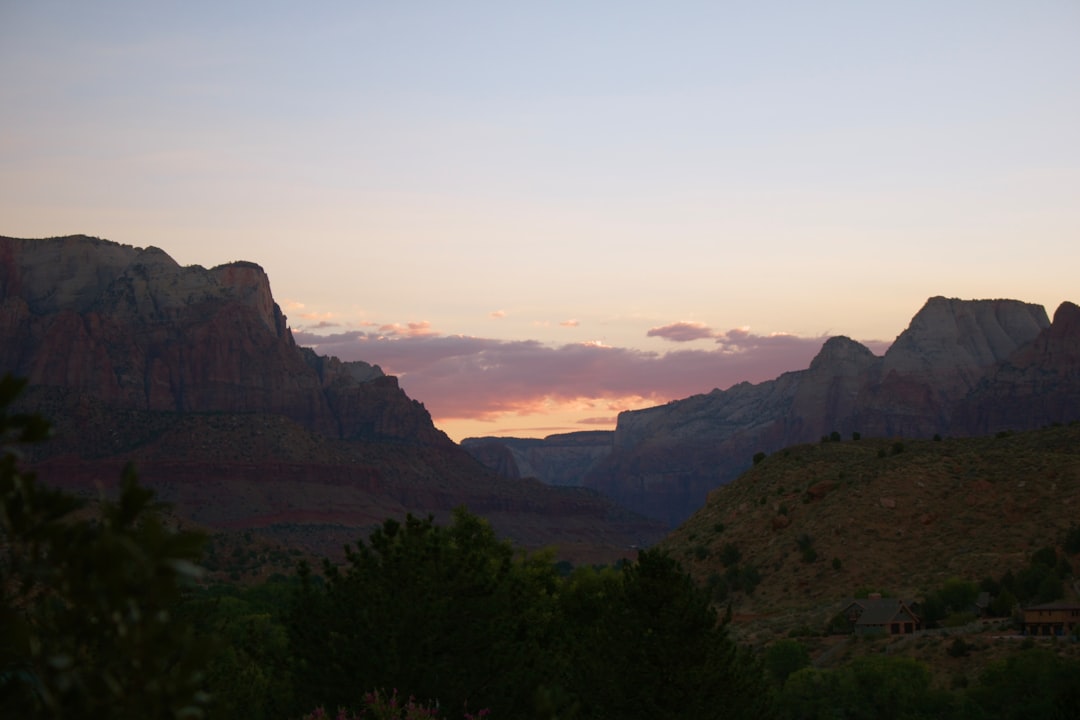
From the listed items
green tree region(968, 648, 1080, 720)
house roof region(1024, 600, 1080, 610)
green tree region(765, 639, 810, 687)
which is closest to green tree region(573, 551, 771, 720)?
green tree region(968, 648, 1080, 720)

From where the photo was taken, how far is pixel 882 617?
2857 inches

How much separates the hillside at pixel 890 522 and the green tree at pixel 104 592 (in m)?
71.9

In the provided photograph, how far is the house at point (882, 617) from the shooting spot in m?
71.3

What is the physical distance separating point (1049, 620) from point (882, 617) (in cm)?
980

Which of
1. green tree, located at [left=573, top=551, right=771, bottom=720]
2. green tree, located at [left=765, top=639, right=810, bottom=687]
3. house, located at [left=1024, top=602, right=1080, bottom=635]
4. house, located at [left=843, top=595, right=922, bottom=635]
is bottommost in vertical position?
green tree, located at [left=765, top=639, right=810, bottom=687]

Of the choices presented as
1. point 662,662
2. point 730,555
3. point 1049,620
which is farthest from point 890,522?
point 662,662

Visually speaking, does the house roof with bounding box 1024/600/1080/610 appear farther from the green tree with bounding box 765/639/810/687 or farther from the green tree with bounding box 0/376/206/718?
the green tree with bounding box 0/376/206/718

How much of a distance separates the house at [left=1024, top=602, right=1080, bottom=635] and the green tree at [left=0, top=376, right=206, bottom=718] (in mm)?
65844

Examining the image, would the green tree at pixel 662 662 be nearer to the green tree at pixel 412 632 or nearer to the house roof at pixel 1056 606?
the green tree at pixel 412 632

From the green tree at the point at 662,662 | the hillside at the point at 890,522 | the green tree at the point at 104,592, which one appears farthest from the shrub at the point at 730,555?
the green tree at the point at 104,592

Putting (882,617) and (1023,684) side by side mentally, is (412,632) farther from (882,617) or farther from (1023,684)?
(882,617)

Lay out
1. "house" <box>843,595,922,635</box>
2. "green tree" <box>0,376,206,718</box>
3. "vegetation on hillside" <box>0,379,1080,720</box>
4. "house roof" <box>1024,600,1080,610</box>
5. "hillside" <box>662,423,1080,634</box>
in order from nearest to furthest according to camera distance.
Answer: "green tree" <box>0,376,206,718</box>, "vegetation on hillside" <box>0,379,1080,720</box>, "house roof" <box>1024,600,1080,610</box>, "house" <box>843,595,922,635</box>, "hillside" <box>662,423,1080,634</box>

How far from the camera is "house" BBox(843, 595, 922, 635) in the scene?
2808 inches

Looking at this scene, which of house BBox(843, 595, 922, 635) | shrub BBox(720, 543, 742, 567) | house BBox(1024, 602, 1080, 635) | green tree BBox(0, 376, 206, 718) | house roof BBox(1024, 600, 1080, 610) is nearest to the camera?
green tree BBox(0, 376, 206, 718)
